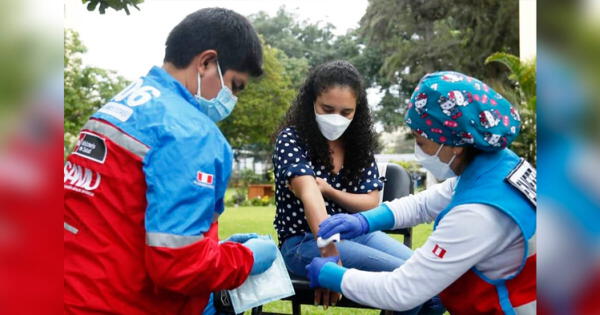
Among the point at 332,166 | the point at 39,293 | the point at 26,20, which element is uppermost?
the point at 26,20

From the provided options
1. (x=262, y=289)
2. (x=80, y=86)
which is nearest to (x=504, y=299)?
(x=262, y=289)

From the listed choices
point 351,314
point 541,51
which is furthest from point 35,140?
point 351,314

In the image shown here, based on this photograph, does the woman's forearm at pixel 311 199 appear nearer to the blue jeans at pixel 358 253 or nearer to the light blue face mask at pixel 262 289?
the blue jeans at pixel 358 253

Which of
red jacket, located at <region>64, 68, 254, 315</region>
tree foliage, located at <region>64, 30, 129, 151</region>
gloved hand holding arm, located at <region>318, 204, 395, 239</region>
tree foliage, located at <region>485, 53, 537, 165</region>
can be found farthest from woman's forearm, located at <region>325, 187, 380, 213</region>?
tree foliage, located at <region>64, 30, 129, 151</region>

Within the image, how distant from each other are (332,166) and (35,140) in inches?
82.4

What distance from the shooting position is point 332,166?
268 centimetres

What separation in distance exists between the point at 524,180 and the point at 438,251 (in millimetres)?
323

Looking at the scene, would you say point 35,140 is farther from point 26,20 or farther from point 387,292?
point 387,292

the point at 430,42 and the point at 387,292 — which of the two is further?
the point at 430,42

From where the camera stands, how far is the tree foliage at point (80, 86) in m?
21.0

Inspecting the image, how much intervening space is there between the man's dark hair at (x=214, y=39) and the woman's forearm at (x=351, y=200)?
36.8 inches

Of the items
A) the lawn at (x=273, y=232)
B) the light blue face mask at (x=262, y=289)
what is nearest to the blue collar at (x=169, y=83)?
the light blue face mask at (x=262, y=289)

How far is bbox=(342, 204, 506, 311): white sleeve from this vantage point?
1633 millimetres

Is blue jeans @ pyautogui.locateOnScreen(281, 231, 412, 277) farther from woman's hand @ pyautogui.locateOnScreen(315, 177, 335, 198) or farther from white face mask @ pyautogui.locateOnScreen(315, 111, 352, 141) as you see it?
white face mask @ pyautogui.locateOnScreen(315, 111, 352, 141)
